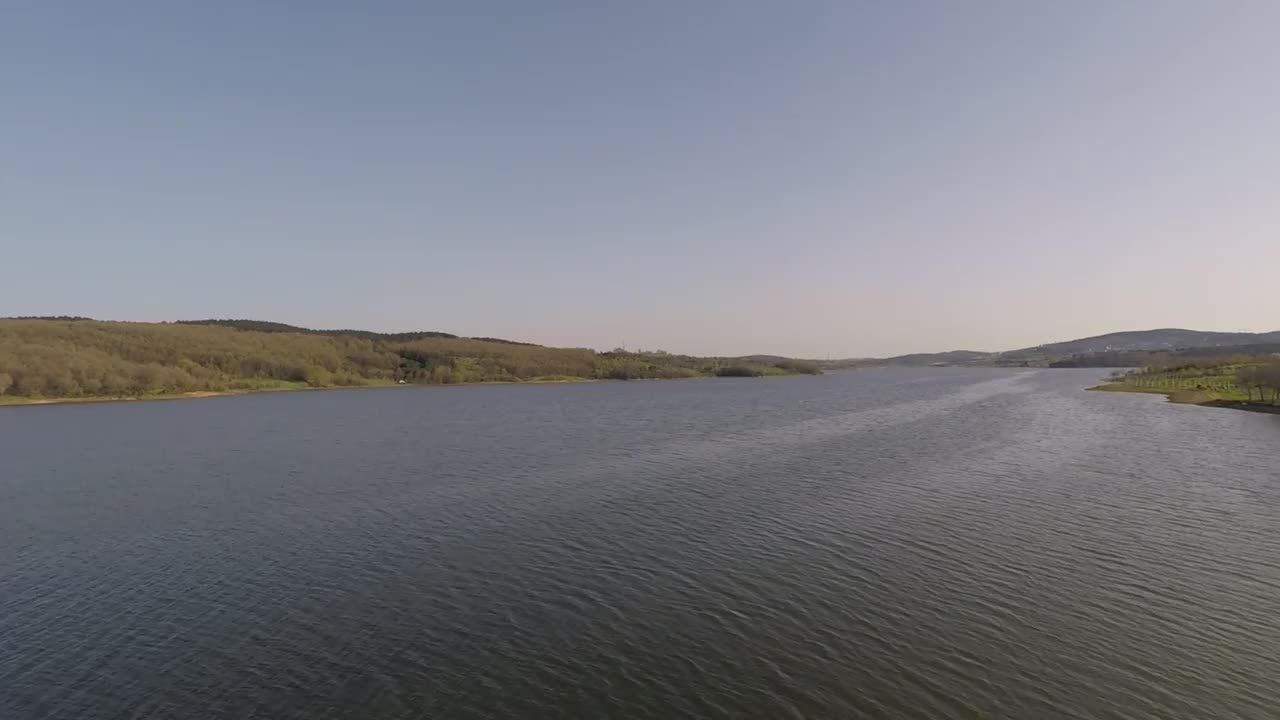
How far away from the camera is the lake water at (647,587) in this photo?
16703mm

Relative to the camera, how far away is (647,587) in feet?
80.1

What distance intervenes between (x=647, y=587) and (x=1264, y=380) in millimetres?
122796

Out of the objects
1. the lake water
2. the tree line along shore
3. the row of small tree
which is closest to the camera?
the lake water

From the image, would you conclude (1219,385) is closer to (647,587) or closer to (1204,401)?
(1204,401)

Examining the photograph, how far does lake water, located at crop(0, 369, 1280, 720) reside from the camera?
16.7m

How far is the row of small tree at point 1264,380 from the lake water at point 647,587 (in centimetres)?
5737

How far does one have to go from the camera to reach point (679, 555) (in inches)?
1112

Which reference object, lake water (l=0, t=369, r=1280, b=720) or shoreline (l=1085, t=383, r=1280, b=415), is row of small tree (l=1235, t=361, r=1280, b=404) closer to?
shoreline (l=1085, t=383, r=1280, b=415)

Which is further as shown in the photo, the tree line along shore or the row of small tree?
the tree line along shore

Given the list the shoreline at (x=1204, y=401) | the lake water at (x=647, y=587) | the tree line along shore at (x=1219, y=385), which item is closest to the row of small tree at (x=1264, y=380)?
the tree line along shore at (x=1219, y=385)

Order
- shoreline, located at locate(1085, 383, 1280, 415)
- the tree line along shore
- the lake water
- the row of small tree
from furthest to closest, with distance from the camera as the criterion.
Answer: the tree line along shore → the row of small tree → shoreline, located at locate(1085, 383, 1280, 415) → the lake water

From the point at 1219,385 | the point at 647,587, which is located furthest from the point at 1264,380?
the point at 647,587

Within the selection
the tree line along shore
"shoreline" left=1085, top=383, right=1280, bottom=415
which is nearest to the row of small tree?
the tree line along shore

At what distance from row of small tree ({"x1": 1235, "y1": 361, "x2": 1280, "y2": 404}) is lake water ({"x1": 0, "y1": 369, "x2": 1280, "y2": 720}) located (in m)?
57.4
